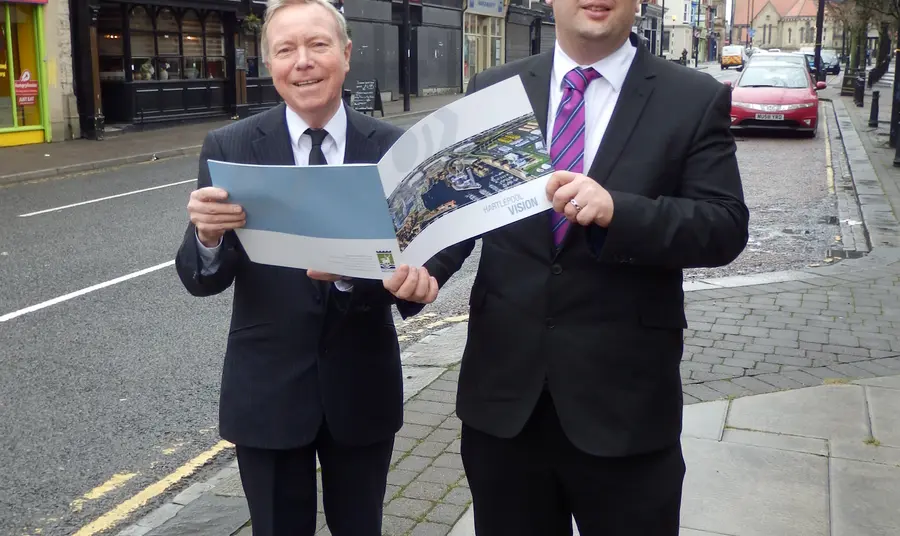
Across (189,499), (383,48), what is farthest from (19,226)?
(383,48)

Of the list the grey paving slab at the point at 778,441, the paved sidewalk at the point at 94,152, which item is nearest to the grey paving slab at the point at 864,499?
the grey paving slab at the point at 778,441

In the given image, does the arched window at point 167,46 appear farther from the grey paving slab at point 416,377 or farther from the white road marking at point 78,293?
the grey paving slab at point 416,377

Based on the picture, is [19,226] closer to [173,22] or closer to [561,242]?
[561,242]

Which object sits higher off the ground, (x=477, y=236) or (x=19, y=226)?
(x=477, y=236)

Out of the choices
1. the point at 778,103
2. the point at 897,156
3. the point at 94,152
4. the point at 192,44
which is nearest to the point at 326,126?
the point at 897,156

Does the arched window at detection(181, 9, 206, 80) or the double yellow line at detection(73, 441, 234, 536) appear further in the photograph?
the arched window at detection(181, 9, 206, 80)

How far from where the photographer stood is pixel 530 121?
6.07 feet

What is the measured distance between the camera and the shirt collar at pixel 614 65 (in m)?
2.02

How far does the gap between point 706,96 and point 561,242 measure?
45 cm

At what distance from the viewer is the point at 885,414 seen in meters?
4.67

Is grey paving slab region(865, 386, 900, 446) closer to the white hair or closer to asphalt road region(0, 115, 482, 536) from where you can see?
asphalt road region(0, 115, 482, 536)

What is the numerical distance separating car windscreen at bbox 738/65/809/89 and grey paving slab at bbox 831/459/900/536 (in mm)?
17409

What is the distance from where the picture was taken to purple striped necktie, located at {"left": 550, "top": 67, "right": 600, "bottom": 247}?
6.51 ft

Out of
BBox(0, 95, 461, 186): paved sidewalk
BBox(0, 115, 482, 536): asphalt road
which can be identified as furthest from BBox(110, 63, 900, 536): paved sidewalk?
BBox(0, 95, 461, 186): paved sidewalk
